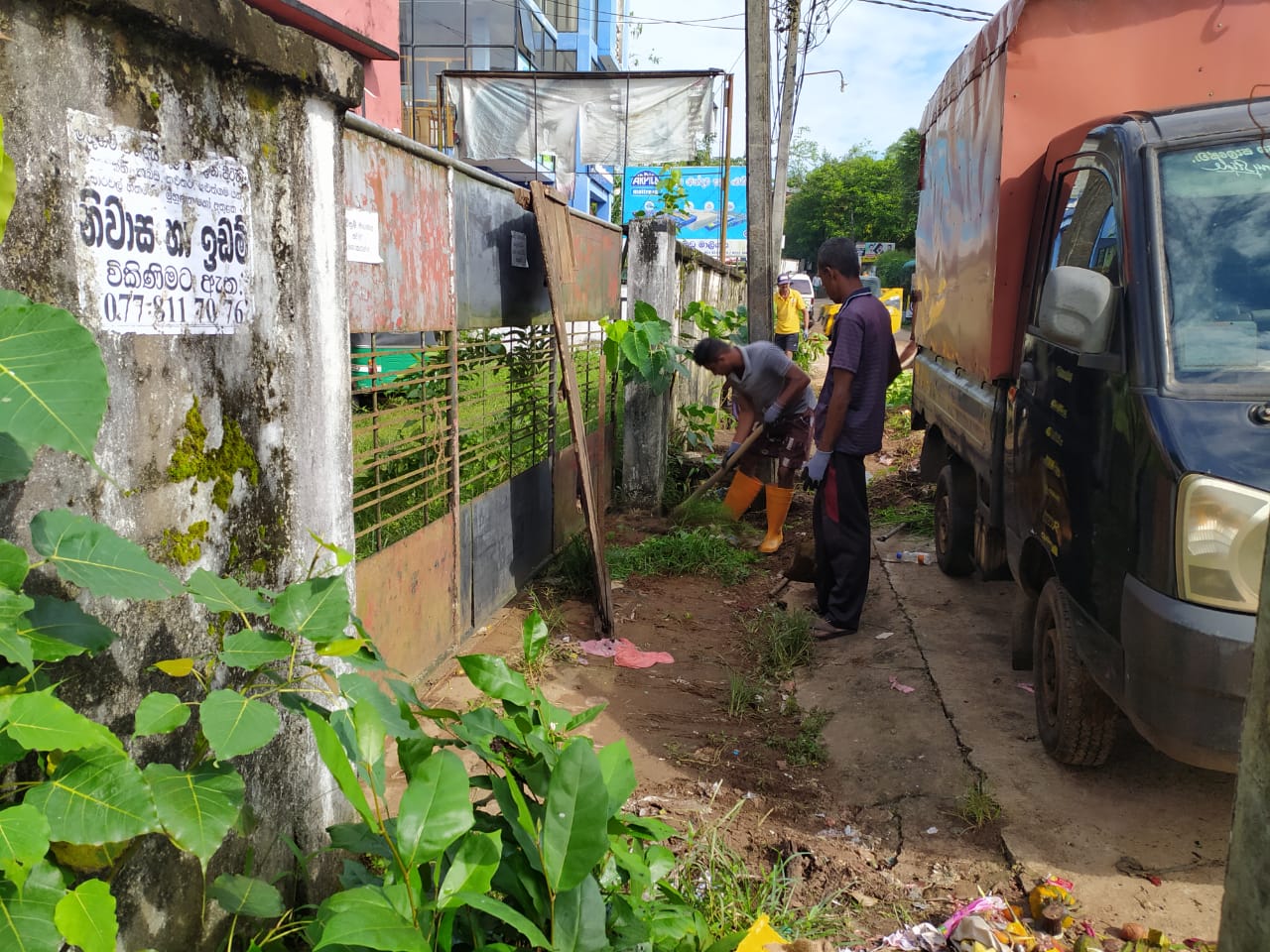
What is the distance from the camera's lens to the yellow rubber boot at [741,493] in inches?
286

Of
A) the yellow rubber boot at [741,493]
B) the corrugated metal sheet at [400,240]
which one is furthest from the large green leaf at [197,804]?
the yellow rubber boot at [741,493]

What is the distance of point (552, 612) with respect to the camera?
5.08 metres

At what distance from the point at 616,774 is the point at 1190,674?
1.53 meters

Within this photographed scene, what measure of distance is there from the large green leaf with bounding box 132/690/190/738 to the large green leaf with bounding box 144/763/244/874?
0.08m

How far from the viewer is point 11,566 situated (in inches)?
49.1

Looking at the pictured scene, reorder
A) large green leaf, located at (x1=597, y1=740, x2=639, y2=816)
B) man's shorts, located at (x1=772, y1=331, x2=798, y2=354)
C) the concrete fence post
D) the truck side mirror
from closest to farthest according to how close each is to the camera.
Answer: large green leaf, located at (x1=597, y1=740, x2=639, y2=816), the truck side mirror, the concrete fence post, man's shorts, located at (x1=772, y1=331, x2=798, y2=354)

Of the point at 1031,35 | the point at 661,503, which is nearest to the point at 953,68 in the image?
the point at 1031,35

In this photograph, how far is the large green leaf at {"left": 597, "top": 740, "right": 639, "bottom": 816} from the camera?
200 cm

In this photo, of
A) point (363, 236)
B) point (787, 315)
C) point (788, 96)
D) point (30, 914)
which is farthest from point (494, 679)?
point (788, 96)

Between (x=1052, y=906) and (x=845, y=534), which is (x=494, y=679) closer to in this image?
(x=1052, y=906)

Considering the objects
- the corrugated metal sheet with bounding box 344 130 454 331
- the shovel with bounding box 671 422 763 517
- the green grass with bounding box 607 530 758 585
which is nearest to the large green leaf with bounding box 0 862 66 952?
the corrugated metal sheet with bounding box 344 130 454 331

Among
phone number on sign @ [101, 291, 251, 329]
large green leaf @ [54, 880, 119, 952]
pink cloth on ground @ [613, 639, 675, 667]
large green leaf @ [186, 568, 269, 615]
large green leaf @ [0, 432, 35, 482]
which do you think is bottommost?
pink cloth on ground @ [613, 639, 675, 667]

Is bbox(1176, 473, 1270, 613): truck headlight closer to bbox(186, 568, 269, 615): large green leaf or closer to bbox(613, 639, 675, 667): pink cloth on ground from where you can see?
bbox(186, 568, 269, 615): large green leaf

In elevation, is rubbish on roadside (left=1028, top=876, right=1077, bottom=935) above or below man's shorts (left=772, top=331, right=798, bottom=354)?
below
